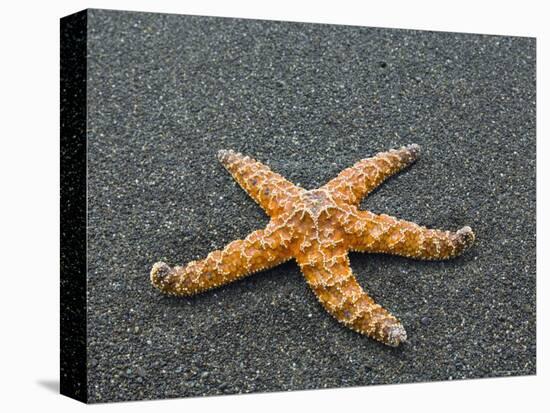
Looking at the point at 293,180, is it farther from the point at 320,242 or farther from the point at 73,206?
the point at 73,206

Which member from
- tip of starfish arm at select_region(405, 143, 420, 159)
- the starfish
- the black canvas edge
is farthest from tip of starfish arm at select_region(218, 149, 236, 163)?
tip of starfish arm at select_region(405, 143, 420, 159)

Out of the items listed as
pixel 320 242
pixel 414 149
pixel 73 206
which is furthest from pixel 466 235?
pixel 73 206

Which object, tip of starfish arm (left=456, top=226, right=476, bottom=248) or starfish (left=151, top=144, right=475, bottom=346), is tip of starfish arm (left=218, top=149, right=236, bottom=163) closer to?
starfish (left=151, top=144, right=475, bottom=346)

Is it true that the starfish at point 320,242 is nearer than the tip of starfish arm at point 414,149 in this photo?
Yes

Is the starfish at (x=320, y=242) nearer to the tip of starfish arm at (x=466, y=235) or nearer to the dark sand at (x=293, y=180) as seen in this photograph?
the dark sand at (x=293, y=180)

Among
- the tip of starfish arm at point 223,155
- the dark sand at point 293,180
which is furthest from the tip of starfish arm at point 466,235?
the tip of starfish arm at point 223,155

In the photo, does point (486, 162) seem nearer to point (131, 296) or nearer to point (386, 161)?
point (386, 161)
